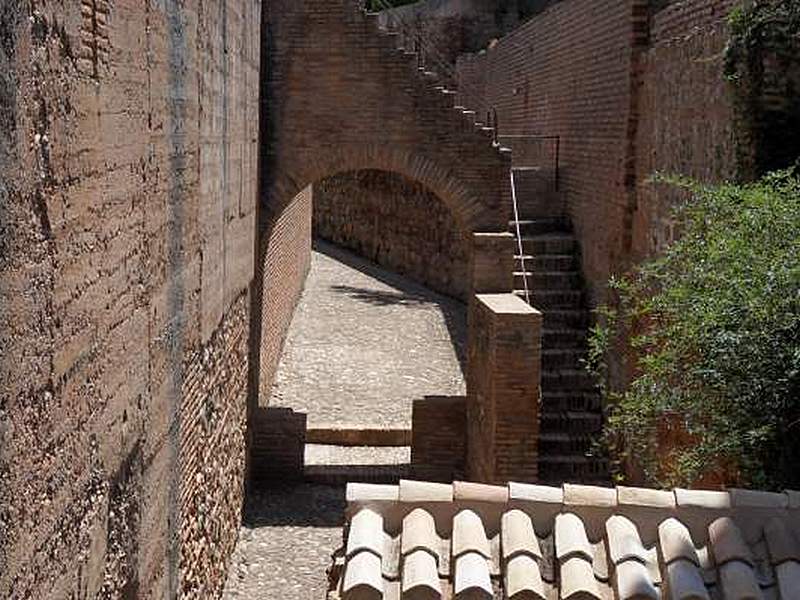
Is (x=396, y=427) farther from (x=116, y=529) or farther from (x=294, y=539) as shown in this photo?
(x=116, y=529)

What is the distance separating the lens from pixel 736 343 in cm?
562

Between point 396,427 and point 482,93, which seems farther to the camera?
point 482,93

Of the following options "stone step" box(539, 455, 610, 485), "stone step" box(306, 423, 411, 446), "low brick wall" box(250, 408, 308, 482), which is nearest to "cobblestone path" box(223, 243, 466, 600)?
"stone step" box(306, 423, 411, 446)

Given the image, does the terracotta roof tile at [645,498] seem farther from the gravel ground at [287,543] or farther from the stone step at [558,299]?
the stone step at [558,299]

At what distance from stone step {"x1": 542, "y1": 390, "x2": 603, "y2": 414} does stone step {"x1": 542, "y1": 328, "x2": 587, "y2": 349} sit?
734mm

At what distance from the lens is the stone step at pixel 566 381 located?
1227 cm

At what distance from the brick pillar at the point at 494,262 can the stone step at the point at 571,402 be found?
1.18m

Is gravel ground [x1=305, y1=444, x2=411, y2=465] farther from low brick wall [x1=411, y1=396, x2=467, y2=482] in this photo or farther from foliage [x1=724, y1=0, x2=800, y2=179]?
foliage [x1=724, y1=0, x2=800, y2=179]

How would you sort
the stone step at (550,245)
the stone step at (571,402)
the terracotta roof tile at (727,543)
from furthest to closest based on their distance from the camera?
the stone step at (550,245)
the stone step at (571,402)
the terracotta roof tile at (727,543)

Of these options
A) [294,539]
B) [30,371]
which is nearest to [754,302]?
[30,371]

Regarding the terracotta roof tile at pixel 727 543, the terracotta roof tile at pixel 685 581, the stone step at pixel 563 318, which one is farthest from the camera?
the stone step at pixel 563 318

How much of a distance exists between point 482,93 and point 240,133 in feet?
41.6

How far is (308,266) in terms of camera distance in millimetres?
23781

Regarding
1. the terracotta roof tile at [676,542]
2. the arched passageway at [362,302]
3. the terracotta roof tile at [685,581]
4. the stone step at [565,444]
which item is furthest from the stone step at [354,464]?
the terracotta roof tile at [685,581]
